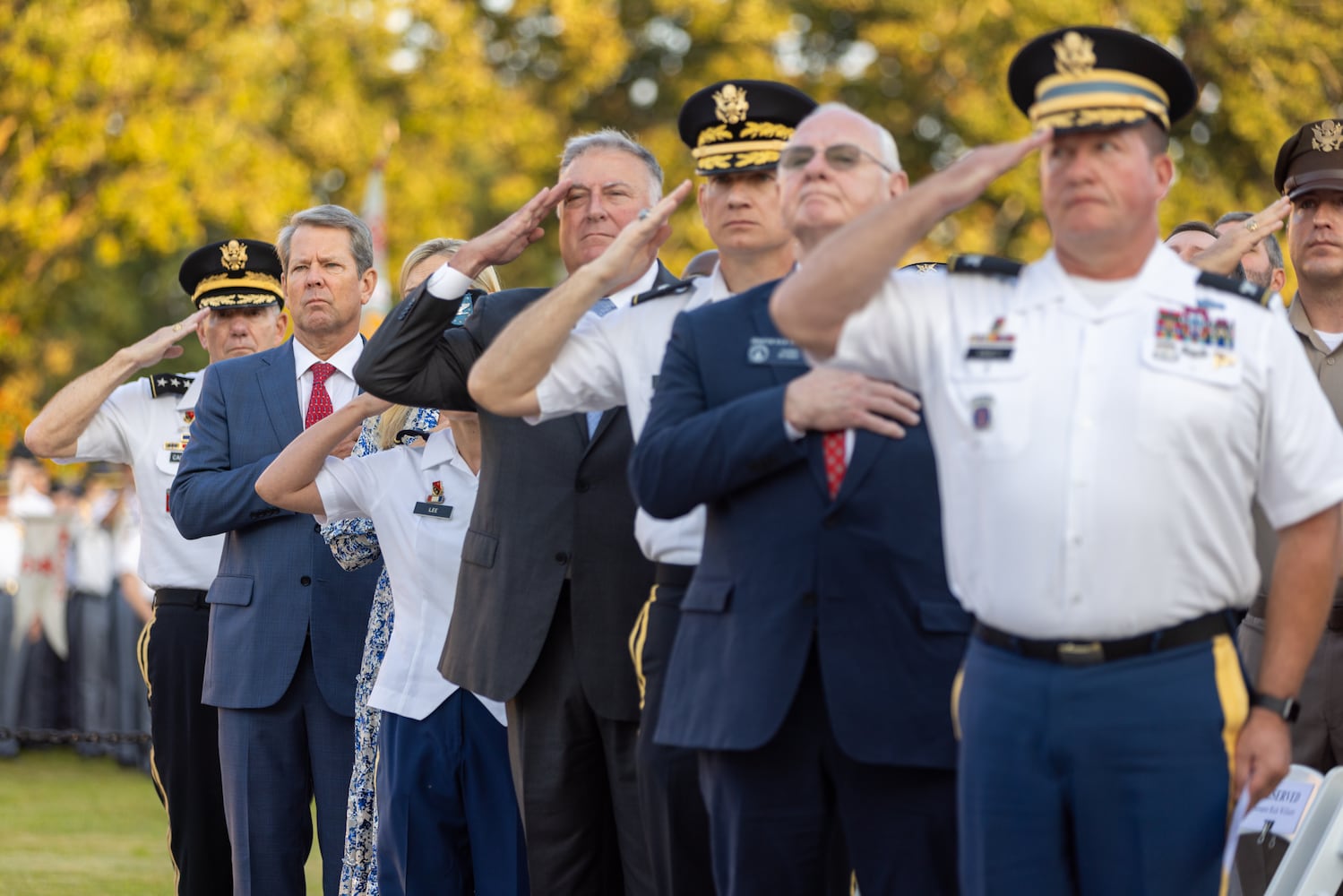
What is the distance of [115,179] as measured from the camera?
20.7 meters

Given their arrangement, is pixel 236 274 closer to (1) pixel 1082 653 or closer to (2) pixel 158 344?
(2) pixel 158 344

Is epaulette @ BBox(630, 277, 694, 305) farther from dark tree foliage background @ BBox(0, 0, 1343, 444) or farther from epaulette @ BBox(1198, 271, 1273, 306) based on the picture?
dark tree foliage background @ BBox(0, 0, 1343, 444)

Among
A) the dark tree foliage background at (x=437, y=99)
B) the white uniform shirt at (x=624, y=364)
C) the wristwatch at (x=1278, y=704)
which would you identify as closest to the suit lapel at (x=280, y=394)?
the white uniform shirt at (x=624, y=364)

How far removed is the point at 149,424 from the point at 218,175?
14.1 m

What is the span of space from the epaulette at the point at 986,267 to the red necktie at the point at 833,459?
1.64 feet

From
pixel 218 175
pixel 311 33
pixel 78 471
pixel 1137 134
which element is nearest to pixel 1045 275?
pixel 1137 134

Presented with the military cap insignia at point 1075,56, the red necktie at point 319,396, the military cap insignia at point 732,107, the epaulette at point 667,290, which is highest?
the military cap insignia at point 732,107

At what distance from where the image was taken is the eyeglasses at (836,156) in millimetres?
4055

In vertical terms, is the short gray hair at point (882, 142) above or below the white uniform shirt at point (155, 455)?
above

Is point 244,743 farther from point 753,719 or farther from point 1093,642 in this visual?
point 1093,642

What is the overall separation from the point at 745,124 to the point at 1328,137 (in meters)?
2.22

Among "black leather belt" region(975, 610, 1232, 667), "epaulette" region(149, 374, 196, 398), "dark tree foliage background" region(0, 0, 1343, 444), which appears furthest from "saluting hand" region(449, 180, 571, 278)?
"dark tree foliage background" region(0, 0, 1343, 444)

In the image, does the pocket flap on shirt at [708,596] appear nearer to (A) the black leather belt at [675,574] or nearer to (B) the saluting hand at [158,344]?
(A) the black leather belt at [675,574]

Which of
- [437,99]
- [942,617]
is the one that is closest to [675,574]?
[942,617]
